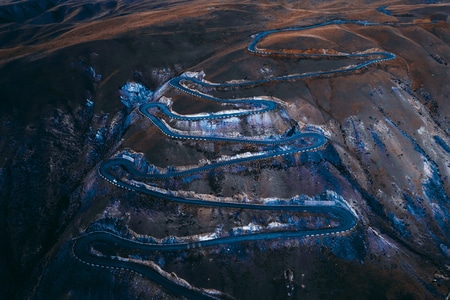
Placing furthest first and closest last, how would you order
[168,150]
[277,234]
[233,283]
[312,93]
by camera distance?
1. [312,93]
2. [168,150]
3. [277,234]
4. [233,283]

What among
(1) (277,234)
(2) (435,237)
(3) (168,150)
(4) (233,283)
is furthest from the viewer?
(3) (168,150)

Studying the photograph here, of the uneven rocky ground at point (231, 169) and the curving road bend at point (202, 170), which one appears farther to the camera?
the uneven rocky ground at point (231, 169)

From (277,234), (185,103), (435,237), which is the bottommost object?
(435,237)

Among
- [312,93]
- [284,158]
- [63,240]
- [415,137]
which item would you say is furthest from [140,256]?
[415,137]

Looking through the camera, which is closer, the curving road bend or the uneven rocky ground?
the curving road bend

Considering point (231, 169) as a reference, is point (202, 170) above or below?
above

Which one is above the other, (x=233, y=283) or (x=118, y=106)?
(x=118, y=106)

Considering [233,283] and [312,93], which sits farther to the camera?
[312,93]

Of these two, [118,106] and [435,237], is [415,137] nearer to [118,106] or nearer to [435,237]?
[435,237]
